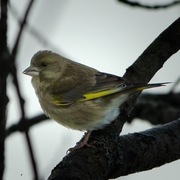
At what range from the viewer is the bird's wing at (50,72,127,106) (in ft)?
10.3

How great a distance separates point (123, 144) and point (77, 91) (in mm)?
871

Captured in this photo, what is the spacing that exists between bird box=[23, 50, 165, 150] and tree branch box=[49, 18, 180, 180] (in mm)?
110

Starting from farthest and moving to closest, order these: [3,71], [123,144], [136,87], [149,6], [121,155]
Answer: [136,87] < [149,6] < [123,144] < [121,155] < [3,71]

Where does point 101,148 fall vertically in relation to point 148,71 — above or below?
below

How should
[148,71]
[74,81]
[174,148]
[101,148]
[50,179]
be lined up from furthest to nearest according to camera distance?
[74,81] < [148,71] < [174,148] < [101,148] < [50,179]

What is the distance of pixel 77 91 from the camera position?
11.0 ft

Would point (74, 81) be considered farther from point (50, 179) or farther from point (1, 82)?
point (1, 82)

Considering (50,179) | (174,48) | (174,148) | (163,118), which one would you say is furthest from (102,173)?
(163,118)

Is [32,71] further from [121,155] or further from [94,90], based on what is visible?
[121,155]

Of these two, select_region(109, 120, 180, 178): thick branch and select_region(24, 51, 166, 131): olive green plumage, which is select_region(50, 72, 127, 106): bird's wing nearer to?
select_region(24, 51, 166, 131): olive green plumage

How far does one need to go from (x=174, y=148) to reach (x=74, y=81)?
36.6 inches

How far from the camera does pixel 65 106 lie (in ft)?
11.0

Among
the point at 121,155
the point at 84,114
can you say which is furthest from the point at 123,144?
the point at 84,114

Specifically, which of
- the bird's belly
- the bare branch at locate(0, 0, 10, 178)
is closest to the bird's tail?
the bird's belly
